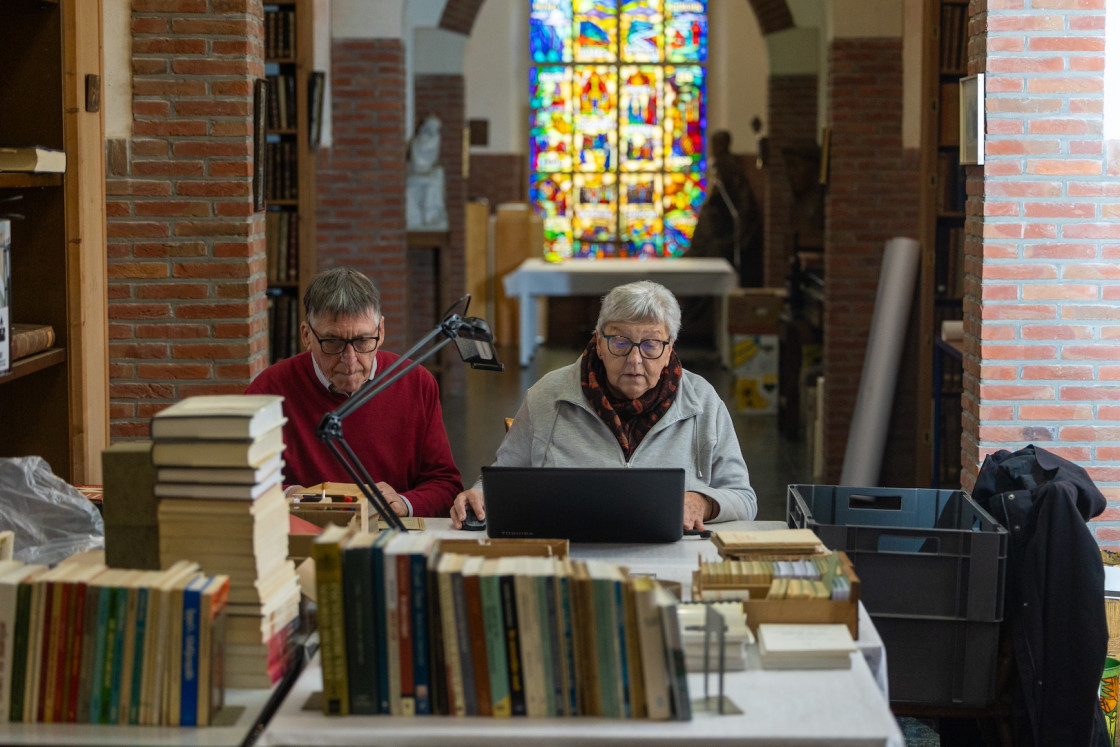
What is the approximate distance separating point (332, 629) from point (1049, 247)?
9.99ft

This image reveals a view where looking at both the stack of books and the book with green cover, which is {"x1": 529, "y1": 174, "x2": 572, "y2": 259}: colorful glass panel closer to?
the stack of books

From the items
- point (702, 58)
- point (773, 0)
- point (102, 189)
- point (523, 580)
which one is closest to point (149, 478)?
point (523, 580)

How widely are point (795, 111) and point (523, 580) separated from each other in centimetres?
1077

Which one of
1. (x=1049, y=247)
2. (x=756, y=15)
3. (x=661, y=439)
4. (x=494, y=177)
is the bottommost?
(x=661, y=439)

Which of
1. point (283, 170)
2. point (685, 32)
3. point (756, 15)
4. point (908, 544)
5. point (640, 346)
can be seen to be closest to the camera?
point (640, 346)

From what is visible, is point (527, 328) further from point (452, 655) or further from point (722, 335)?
point (452, 655)

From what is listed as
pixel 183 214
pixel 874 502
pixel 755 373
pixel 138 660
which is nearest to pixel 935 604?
pixel 874 502

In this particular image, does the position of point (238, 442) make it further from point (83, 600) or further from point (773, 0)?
point (773, 0)

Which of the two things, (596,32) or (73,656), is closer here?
(73,656)

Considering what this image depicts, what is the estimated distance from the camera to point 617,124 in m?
15.2

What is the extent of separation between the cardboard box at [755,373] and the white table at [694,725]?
25.7ft

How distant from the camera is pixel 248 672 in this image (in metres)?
2.23

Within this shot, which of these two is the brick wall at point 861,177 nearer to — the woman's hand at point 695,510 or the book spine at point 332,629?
the woman's hand at point 695,510

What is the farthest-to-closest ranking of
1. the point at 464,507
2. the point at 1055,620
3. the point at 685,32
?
the point at 685,32 → the point at 464,507 → the point at 1055,620
